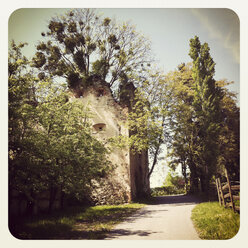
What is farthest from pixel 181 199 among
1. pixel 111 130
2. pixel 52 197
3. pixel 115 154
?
pixel 52 197

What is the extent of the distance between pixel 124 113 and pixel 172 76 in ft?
5.30

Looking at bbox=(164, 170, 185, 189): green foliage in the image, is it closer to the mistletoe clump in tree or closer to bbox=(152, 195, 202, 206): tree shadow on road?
bbox=(152, 195, 202, 206): tree shadow on road

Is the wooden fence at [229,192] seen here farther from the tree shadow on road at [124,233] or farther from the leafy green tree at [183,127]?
the tree shadow on road at [124,233]

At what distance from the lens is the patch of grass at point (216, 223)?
9.48 ft

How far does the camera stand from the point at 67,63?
5.00 metres

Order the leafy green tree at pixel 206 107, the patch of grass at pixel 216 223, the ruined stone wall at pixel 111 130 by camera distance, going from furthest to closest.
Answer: the ruined stone wall at pixel 111 130
the leafy green tree at pixel 206 107
the patch of grass at pixel 216 223

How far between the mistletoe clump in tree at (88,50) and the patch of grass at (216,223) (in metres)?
3.50

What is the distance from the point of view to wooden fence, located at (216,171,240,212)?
3.32 m

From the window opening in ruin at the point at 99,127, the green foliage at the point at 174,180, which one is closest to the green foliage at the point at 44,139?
the window opening in ruin at the point at 99,127

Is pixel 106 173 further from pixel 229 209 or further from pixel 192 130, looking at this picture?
pixel 229 209

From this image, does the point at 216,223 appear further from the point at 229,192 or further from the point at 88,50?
the point at 88,50

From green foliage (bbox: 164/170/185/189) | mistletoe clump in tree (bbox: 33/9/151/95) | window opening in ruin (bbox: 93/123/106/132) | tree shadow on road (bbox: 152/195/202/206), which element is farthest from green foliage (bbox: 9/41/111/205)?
tree shadow on road (bbox: 152/195/202/206)

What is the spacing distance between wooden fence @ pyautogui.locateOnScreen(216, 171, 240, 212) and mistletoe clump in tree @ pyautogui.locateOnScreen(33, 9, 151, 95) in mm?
3180

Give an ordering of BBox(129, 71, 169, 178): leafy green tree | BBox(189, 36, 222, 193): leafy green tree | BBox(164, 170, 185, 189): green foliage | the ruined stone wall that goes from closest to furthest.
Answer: BBox(189, 36, 222, 193): leafy green tree → BBox(164, 170, 185, 189): green foliage → BBox(129, 71, 169, 178): leafy green tree → the ruined stone wall
